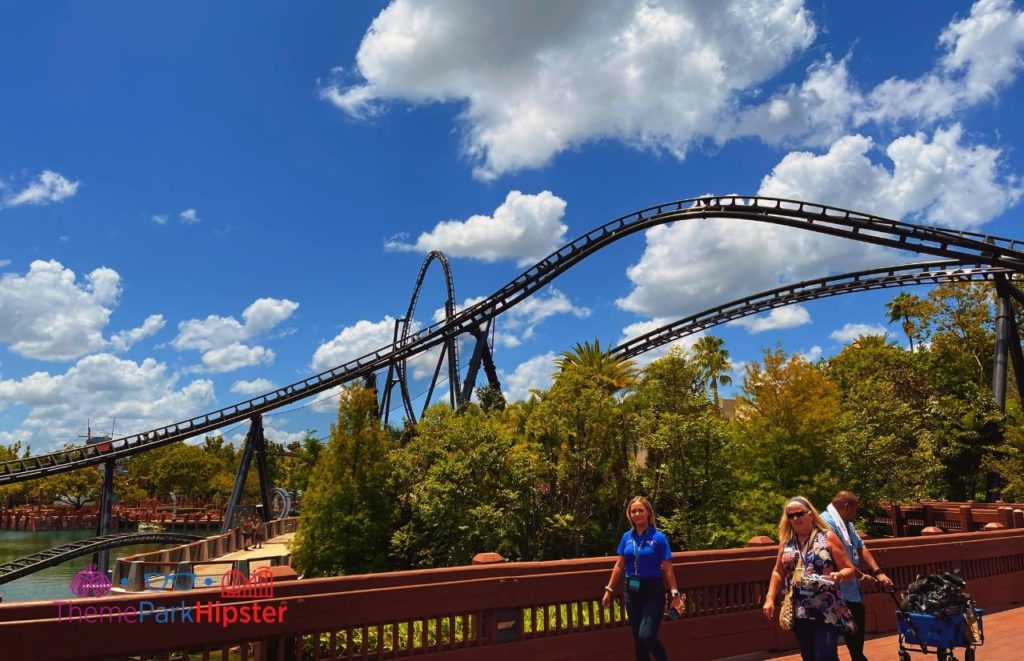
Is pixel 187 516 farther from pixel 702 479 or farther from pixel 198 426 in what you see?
pixel 702 479

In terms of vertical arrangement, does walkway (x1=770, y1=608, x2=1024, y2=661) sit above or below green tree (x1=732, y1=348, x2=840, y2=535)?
below

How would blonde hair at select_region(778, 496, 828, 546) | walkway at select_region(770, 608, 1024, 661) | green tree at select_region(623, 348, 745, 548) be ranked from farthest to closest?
green tree at select_region(623, 348, 745, 548), walkway at select_region(770, 608, 1024, 661), blonde hair at select_region(778, 496, 828, 546)

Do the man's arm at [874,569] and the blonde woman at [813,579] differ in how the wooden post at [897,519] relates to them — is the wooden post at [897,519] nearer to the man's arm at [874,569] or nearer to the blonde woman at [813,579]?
the man's arm at [874,569]

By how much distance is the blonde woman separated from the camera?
15.7ft

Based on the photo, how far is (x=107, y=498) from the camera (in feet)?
98.4

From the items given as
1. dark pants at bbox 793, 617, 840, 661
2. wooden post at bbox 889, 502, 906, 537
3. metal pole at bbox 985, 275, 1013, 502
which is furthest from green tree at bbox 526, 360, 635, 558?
dark pants at bbox 793, 617, 840, 661

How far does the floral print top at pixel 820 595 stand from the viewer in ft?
15.7

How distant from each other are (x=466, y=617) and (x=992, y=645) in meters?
6.52

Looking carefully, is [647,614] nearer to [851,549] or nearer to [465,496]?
[851,549]

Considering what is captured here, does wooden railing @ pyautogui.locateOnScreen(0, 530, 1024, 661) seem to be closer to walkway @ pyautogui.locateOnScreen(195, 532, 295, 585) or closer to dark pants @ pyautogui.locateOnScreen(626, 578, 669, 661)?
dark pants @ pyautogui.locateOnScreen(626, 578, 669, 661)

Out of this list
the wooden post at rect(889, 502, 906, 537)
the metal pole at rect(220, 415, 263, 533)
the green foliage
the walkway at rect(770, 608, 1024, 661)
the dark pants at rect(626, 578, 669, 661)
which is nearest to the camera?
the dark pants at rect(626, 578, 669, 661)

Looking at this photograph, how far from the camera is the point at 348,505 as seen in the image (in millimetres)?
22688

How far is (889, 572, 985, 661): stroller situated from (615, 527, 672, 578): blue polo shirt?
1954mm

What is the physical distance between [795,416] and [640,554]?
17.8 meters
